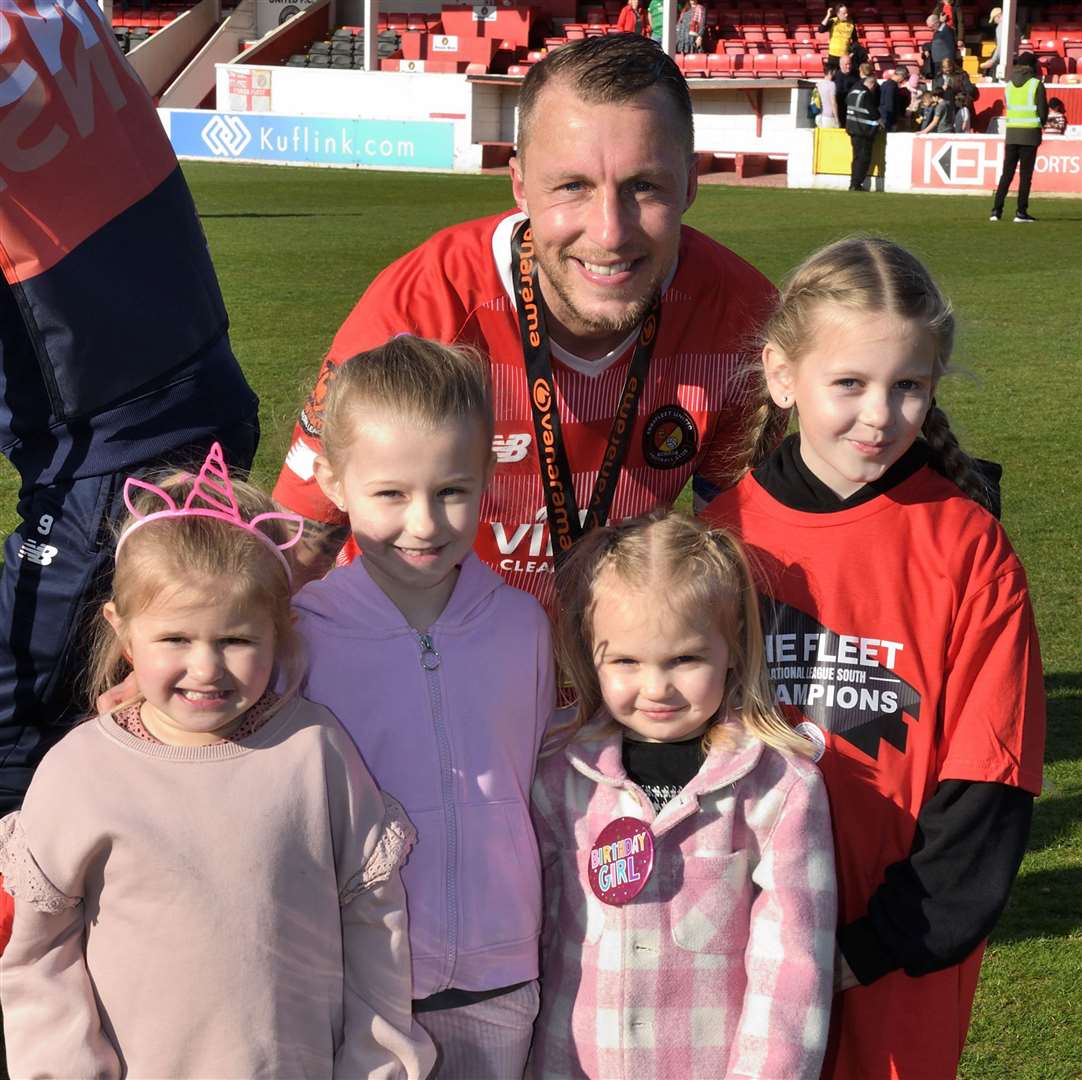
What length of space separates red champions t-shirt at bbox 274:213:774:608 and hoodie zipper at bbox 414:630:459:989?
667 mm

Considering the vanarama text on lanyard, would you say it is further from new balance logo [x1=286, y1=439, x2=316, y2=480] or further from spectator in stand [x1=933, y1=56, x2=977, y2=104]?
spectator in stand [x1=933, y1=56, x2=977, y2=104]

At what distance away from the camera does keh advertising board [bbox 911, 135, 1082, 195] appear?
22.1m

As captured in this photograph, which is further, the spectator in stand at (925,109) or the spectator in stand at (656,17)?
the spectator in stand at (656,17)

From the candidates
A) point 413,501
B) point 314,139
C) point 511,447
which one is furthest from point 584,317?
point 314,139

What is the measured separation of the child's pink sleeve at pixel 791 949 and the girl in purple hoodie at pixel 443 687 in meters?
0.30

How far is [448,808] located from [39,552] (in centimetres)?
107

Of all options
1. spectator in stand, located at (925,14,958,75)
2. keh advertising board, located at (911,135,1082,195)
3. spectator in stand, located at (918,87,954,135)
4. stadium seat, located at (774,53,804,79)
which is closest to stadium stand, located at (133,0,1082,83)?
stadium seat, located at (774,53,804,79)

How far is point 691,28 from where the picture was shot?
3297 cm

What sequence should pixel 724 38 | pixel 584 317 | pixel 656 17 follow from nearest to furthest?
pixel 584 317 < pixel 656 17 < pixel 724 38

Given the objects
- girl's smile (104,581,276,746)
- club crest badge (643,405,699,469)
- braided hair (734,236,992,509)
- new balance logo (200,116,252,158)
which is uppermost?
braided hair (734,236,992,509)

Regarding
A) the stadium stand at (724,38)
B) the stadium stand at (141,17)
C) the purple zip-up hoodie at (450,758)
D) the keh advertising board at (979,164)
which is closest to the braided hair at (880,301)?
the purple zip-up hoodie at (450,758)

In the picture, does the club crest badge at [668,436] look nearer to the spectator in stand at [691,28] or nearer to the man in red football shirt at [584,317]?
the man in red football shirt at [584,317]

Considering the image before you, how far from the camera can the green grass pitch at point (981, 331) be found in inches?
129

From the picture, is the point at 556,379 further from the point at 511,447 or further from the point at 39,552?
the point at 39,552
